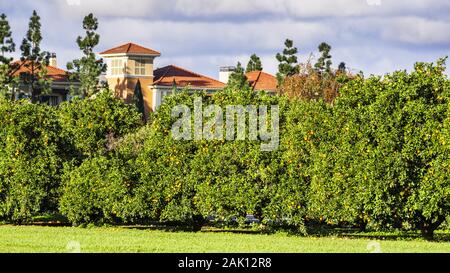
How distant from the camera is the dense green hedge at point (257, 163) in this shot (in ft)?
97.5

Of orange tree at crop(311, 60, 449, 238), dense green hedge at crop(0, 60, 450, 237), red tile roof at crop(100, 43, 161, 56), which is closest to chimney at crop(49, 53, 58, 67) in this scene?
red tile roof at crop(100, 43, 161, 56)

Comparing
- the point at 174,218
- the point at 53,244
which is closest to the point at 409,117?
the point at 174,218

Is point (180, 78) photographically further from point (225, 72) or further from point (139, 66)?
point (139, 66)

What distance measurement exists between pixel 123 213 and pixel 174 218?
1.66 m

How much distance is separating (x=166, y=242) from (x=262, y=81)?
8043cm

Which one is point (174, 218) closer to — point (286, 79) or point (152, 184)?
point (152, 184)

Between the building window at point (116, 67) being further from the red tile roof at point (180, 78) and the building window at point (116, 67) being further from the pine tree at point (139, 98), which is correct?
the pine tree at point (139, 98)

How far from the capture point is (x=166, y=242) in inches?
1058

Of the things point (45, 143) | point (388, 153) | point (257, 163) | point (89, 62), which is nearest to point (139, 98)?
point (89, 62)

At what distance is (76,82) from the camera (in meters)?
99.4

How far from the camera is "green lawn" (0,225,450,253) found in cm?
2442

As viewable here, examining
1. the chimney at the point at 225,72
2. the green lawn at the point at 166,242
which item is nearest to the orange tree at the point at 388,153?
the green lawn at the point at 166,242

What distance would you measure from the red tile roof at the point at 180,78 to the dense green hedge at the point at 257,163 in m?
70.7
